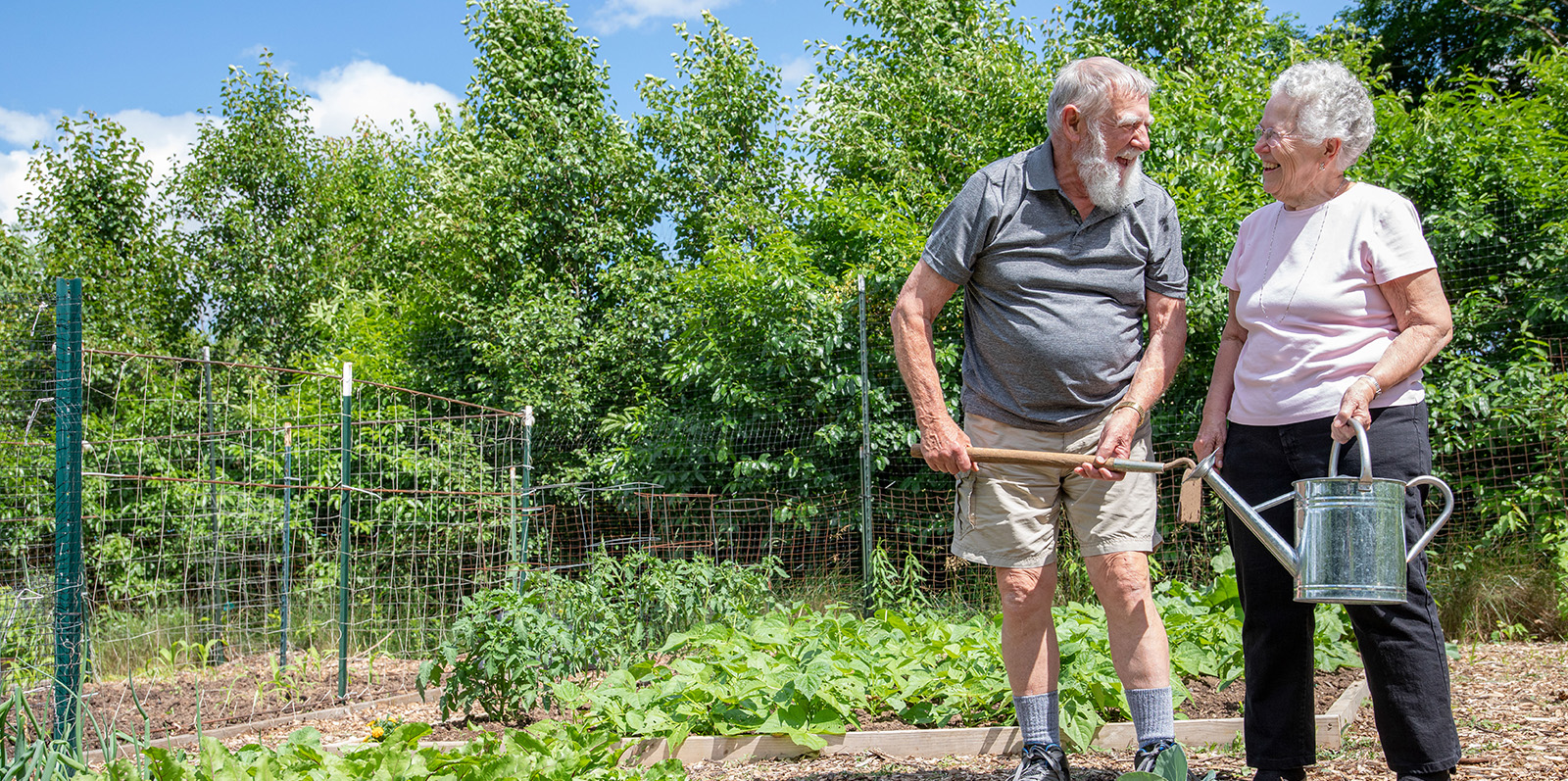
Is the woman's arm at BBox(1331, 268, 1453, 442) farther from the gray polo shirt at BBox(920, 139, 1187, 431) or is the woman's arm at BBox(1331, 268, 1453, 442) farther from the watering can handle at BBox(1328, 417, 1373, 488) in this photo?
the gray polo shirt at BBox(920, 139, 1187, 431)

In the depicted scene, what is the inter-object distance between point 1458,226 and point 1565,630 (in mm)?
2044

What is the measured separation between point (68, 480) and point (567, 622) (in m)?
1.72

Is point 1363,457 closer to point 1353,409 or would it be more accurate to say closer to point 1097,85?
point 1353,409

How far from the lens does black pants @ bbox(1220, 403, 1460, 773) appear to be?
1.86 m

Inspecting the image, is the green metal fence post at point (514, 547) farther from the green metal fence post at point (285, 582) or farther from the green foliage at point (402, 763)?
the green foliage at point (402, 763)

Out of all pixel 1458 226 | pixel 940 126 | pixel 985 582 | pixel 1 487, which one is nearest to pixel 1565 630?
pixel 1458 226

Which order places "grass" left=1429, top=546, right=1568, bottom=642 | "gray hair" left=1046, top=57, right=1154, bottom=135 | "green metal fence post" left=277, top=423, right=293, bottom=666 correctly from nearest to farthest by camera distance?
"gray hair" left=1046, top=57, right=1154, bottom=135, "grass" left=1429, top=546, right=1568, bottom=642, "green metal fence post" left=277, top=423, right=293, bottom=666

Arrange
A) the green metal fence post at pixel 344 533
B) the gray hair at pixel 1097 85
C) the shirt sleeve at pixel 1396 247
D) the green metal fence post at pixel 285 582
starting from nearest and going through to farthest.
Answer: the shirt sleeve at pixel 1396 247
the gray hair at pixel 1097 85
the green metal fence post at pixel 344 533
the green metal fence post at pixel 285 582

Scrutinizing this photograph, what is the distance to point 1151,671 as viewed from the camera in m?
2.10

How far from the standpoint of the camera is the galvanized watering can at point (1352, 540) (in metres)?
1.68

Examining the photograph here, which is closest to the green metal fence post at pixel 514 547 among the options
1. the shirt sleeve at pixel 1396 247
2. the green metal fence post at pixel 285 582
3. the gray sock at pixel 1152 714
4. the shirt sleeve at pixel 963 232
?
the green metal fence post at pixel 285 582

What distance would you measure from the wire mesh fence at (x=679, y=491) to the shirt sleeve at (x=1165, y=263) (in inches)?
126

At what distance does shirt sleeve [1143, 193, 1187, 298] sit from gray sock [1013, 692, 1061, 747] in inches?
36.3

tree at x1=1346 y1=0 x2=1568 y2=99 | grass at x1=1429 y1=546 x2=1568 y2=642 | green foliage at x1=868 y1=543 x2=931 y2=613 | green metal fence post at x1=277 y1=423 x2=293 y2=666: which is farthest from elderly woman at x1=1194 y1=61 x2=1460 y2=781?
tree at x1=1346 y1=0 x2=1568 y2=99
